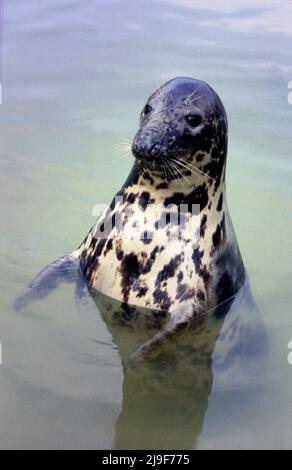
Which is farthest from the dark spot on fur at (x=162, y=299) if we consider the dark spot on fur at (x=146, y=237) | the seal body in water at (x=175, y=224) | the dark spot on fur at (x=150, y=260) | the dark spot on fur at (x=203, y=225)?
the dark spot on fur at (x=203, y=225)

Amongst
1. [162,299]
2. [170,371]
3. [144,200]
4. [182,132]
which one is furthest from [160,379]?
[182,132]

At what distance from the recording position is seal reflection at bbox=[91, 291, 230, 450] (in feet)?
12.8

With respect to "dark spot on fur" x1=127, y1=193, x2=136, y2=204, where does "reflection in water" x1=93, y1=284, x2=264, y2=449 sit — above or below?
below

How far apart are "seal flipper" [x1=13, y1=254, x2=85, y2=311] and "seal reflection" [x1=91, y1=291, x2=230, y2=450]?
21cm

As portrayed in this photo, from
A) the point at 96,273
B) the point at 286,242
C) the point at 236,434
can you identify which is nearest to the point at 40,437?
the point at 236,434

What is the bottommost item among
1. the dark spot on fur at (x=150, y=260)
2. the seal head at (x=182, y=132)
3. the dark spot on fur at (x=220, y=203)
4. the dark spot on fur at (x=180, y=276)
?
the dark spot on fur at (x=180, y=276)

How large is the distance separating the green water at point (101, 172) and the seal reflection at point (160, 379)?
0.03 metres

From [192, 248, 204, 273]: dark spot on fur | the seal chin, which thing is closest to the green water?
[192, 248, 204, 273]: dark spot on fur

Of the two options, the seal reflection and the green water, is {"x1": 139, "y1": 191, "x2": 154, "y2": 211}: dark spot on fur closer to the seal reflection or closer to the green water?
the seal reflection

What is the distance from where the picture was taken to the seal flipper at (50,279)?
16.3 ft

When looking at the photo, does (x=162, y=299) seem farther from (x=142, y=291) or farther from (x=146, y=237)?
(x=146, y=237)

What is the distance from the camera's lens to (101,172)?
6812mm

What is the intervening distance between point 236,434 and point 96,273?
56.5 inches

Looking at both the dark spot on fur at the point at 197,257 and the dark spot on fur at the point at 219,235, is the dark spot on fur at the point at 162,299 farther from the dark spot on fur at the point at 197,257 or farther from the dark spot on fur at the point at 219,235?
the dark spot on fur at the point at 219,235
